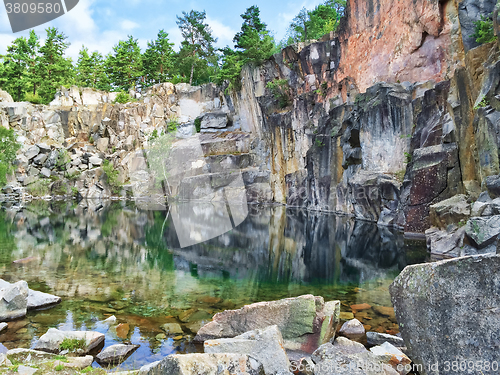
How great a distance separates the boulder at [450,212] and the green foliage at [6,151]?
56063 millimetres

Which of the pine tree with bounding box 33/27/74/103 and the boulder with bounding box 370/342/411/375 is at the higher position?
the pine tree with bounding box 33/27/74/103

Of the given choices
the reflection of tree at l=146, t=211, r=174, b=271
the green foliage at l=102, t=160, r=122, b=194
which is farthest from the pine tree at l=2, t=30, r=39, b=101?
the reflection of tree at l=146, t=211, r=174, b=271

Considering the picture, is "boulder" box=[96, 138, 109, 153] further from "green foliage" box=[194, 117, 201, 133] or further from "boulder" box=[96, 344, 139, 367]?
"boulder" box=[96, 344, 139, 367]

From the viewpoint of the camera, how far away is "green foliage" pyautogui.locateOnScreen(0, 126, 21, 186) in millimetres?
51438

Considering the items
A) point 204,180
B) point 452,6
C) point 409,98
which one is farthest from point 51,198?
point 452,6

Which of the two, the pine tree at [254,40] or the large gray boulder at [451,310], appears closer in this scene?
the large gray boulder at [451,310]

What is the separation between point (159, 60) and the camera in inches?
2778

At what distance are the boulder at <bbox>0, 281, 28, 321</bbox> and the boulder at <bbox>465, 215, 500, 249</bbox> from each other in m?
13.8

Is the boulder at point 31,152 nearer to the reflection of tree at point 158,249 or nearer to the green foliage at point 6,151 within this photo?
the green foliage at point 6,151

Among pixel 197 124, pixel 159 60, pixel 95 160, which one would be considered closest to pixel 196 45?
pixel 159 60

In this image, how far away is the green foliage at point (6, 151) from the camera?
169 feet

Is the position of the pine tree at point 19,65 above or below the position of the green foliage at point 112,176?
above

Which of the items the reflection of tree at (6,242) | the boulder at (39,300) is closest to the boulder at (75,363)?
the boulder at (39,300)

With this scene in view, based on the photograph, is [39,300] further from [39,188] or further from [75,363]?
[39,188]
